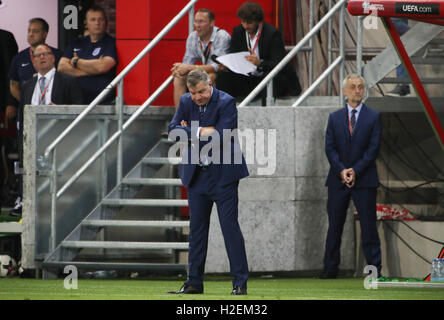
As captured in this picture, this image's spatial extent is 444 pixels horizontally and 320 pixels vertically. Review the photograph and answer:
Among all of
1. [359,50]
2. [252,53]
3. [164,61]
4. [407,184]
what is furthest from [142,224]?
[407,184]

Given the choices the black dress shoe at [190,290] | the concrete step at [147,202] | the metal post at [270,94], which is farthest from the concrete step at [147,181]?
the black dress shoe at [190,290]

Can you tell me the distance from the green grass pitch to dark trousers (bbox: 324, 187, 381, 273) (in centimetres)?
29

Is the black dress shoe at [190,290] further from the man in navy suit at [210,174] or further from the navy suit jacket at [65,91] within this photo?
the navy suit jacket at [65,91]

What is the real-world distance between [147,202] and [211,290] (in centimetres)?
254

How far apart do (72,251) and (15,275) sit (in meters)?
0.76

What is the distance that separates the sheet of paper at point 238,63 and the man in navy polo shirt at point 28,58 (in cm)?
284

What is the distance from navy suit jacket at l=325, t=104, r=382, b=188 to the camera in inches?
515

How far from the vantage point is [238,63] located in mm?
13500

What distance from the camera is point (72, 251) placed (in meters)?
13.4

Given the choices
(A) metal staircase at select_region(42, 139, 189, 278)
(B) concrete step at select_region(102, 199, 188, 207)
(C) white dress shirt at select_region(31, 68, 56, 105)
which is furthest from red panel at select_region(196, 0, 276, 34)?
(B) concrete step at select_region(102, 199, 188, 207)

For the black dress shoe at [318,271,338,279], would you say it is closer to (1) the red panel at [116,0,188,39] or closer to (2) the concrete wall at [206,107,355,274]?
(2) the concrete wall at [206,107,355,274]

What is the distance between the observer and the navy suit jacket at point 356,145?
13070 mm
